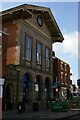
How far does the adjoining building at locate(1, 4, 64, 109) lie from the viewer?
3077cm

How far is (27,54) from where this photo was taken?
3391 cm

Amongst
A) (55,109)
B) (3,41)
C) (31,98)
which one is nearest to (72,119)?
(55,109)

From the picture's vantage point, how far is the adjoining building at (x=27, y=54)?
30.8m

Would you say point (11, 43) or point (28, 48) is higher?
point (11, 43)

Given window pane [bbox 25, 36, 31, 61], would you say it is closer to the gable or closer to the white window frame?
the white window frame

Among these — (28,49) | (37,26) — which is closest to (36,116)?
(28,49)

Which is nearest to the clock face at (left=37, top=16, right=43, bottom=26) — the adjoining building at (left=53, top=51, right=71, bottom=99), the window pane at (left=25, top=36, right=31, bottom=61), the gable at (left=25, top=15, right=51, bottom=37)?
the gable at (left=25, top=15, right=51, bottom=37)

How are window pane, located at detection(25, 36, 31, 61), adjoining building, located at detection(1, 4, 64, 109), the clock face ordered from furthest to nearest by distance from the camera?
1. the clock face
2. window pane, located at detection(25, 36, 31, 61)
3. adjoining building, located at detection(1, 4, 64, 109)

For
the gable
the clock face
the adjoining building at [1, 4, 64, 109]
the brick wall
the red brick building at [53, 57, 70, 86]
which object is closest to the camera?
the adjoining building at [1, 4, 64, 109]

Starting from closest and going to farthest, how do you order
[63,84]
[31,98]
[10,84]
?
[10,84]
[31,98]
[63,84]

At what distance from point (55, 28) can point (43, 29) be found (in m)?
2.73

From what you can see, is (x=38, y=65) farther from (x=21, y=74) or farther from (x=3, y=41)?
(x=3, y=41)

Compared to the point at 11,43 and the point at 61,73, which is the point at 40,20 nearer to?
the point at 11,43

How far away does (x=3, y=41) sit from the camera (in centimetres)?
2784
